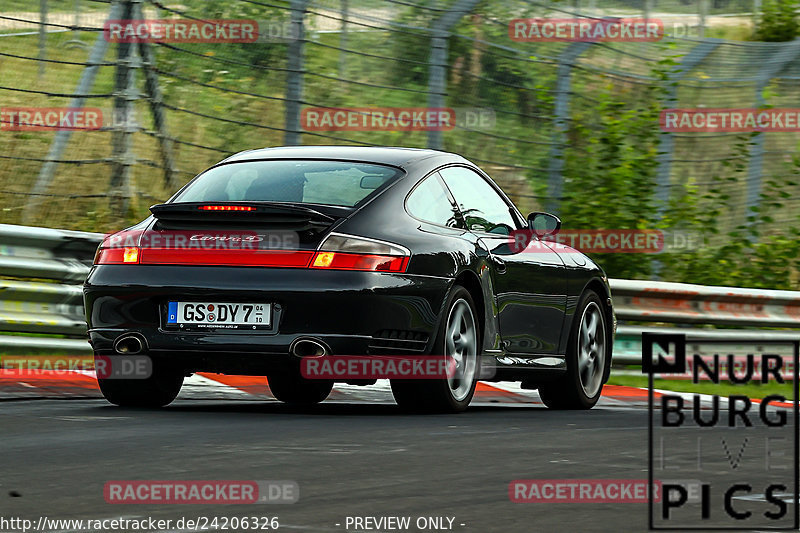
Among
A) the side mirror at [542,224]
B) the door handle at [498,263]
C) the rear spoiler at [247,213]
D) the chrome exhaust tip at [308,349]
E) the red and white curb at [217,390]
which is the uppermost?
the rear spoiler at [247,213]

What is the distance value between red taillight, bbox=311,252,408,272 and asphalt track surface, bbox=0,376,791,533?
0.72m

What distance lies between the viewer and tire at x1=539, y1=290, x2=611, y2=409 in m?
9.57

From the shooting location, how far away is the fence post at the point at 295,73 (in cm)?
1231

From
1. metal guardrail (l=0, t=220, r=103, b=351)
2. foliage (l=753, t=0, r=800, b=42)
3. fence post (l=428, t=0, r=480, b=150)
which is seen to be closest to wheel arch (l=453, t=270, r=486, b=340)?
metal guardrail (l=0, t=220, r=103, b=351)

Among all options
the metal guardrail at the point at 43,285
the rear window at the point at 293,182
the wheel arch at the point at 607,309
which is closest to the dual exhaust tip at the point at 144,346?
the rear window at the point at 293,182

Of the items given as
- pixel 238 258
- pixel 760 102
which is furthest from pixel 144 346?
pixel 760 102

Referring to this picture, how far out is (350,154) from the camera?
8.66 meters

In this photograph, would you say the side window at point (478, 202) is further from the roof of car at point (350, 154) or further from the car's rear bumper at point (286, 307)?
the car's rear bumper at point (286, 307)

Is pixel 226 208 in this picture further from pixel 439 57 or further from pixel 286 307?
pixel 439 57

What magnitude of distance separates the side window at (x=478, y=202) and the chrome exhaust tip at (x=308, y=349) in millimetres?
1421

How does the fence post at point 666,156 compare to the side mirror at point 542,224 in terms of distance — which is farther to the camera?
the fence post at point 666,156

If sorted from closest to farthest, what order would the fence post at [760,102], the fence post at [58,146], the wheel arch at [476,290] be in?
the wheel arch at [476,290] → the fence post at [58,146] → the fence post at [760,102]

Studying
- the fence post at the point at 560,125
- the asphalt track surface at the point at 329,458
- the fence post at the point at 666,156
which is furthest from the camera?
the fence post at the point at 666,156

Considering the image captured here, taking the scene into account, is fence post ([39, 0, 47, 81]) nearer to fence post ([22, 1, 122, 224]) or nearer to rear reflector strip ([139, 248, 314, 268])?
fence post ([22, 1, 122, 224])
